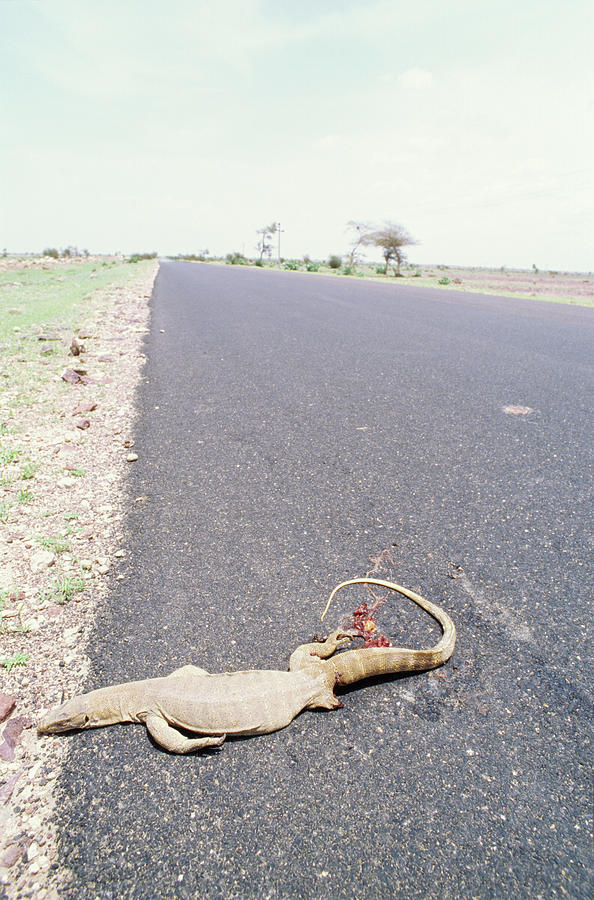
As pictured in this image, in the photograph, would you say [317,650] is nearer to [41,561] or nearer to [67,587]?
[67,587]

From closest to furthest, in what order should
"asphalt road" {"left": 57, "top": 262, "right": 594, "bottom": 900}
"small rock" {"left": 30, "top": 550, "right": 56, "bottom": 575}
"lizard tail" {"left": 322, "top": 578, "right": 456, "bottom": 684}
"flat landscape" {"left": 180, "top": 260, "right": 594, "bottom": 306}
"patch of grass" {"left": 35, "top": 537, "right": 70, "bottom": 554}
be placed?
"asphalt road" {"left": 57, "top": 262, "right": 594, "bottom": 900}, "lizard tail" {"left": 322, "top": 578, "right": 456, "bottom": 684}, "small rock" {"left": 30, "top": 550, "right": 56, "bottom": 575}, "patch of grass" {"left": 35, "top": 537, "right": 70, "bottom": 554}, "flat landscape" {"left": 180, "top": 260, "right": 594, "bottom": 306}

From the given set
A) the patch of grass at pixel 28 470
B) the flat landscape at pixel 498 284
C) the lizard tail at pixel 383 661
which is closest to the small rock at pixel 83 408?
the patch of grass at pixel 28 470

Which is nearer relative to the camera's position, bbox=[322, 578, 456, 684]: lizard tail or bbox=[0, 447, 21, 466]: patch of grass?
bbox=[322, 578, 456, 684]: lizard tail

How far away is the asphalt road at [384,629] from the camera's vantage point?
1.64 metres

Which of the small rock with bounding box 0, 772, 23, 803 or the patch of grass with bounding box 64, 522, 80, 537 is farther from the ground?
the patch of grass with bounding box 64, 522, 80, 537

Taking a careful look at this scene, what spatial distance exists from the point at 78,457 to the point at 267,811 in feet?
12.0

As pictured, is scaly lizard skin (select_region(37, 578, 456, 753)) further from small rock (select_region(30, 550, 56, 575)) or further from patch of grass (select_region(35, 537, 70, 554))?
patch of grass (select_region(35, 537, 70, 554))

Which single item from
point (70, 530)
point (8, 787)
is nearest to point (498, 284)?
point (70, 530)

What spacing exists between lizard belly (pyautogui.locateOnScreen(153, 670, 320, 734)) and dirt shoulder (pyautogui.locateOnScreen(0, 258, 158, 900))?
482 mm

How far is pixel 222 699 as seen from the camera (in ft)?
6.91

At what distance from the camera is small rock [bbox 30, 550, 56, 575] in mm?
3039

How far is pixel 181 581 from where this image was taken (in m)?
2.90

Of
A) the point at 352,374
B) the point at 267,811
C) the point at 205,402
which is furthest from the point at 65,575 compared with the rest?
the point at 352,374

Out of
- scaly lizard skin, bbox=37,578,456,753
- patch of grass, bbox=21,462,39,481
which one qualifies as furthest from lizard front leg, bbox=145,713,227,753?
patch of grass, bbox=21,462,39,481
